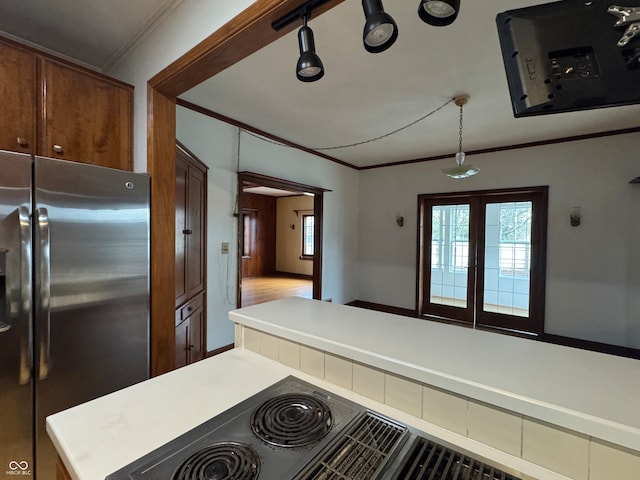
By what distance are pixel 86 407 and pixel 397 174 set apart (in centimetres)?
491

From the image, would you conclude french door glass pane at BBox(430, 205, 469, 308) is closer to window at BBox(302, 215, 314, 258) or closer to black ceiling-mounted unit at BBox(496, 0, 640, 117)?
black ceiling-mounted unit at BBox(496, 0, 640, 117)

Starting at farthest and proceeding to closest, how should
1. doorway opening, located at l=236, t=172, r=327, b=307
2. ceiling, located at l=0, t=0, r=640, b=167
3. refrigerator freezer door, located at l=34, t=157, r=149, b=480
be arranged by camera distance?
doorway opening, located at l=236, t=172, r=327, b=307
ceiling, located at l=0, t=0, r=640, b=167
refrigerator freezer door, located at l=34, t=157, r=149, b=480

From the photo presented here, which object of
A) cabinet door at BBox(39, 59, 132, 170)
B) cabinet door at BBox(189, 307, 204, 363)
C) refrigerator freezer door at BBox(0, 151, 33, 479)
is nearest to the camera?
refrigerator freezer door at BBox(0, 151, 33, 479)

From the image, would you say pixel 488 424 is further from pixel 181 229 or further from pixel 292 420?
pixel 181 229

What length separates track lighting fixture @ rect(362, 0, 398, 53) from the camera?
86cm

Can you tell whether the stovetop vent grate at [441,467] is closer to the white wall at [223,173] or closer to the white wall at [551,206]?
the white wall at [551,206]

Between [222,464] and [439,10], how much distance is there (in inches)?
49.3

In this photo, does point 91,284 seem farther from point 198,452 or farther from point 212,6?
point 212,6

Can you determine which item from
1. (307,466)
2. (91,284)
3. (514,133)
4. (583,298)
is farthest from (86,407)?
(583,298)

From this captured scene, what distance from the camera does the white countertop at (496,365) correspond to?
23.5 inches

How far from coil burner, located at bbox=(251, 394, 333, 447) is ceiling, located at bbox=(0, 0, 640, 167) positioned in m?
1.90

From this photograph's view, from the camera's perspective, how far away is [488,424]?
0.69 meters

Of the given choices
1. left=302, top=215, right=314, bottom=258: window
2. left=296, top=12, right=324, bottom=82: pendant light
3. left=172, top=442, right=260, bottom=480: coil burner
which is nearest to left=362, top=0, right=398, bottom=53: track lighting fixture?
left=296, top=12, right=324, bottom=82: pendant light

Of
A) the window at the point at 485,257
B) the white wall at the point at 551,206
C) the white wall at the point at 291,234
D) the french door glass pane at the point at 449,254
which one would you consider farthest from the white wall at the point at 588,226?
the white wall at the point at 291,234
